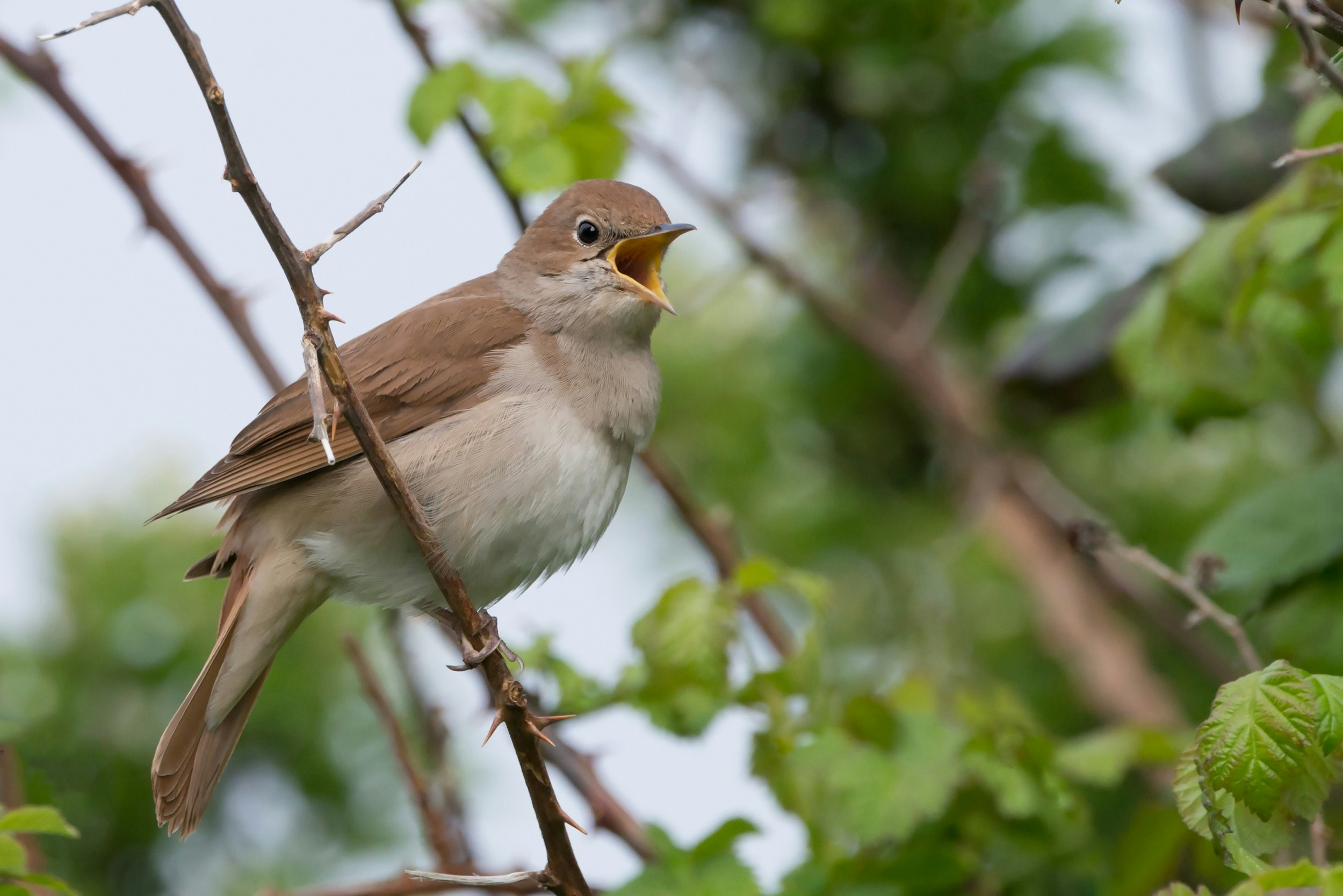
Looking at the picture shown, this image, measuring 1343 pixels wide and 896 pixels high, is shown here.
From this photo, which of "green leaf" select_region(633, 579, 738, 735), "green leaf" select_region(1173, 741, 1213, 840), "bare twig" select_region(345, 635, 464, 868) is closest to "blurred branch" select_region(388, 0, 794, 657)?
"green leaf" select_region(633, 579, 738, 735)

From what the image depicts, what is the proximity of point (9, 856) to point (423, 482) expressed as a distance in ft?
4.70

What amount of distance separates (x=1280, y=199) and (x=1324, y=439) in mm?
1603

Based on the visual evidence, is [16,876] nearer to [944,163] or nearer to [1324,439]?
[1324,439]

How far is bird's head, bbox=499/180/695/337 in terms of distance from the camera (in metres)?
3.90

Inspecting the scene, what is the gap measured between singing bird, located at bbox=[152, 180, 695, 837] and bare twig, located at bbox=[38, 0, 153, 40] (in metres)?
1.48

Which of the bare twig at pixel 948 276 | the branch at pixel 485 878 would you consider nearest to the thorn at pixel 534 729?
the branch at pixel 485 878

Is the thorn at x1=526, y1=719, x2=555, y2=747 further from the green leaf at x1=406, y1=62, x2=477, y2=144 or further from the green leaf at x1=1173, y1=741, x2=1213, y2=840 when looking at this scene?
the green leaf at x1=406, y1=62, x2=477, y2=144

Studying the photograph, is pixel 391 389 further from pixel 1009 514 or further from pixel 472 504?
pixel 1009 514

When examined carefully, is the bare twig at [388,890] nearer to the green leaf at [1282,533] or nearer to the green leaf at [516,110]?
the green leaf at [1282,533]

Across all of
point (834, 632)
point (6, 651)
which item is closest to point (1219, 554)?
point (834, 632)

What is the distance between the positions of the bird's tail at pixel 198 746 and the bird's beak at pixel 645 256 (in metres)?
1.38

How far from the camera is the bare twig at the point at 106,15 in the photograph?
194 cm

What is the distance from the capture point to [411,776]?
3.41 metres

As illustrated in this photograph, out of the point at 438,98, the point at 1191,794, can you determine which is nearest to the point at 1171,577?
the point at 1191,794
